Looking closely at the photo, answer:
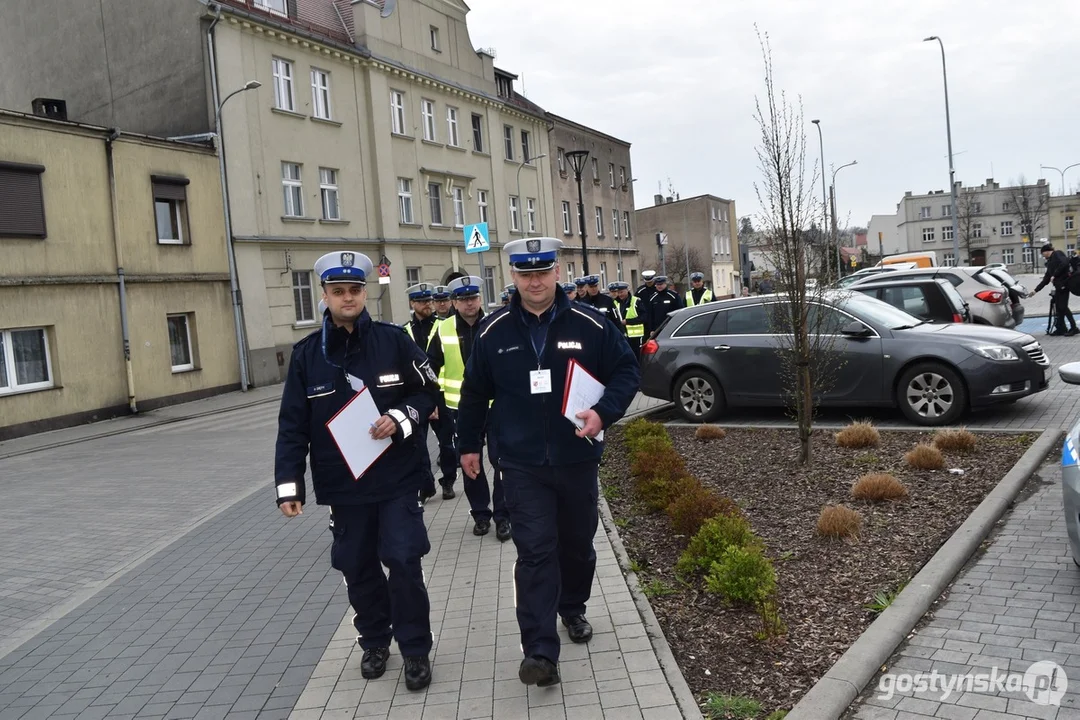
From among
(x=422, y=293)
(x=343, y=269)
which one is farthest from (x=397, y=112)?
(x=343, y=269)

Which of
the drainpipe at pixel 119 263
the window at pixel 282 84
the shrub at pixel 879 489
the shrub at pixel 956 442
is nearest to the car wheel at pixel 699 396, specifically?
the shrub at pixel 956 442

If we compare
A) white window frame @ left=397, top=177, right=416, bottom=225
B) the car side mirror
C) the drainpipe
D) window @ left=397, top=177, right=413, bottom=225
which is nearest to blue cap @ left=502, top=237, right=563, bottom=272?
the car side mirror

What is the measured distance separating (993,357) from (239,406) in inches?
636

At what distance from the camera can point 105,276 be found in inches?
770

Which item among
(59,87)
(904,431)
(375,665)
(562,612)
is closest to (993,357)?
(904,431)

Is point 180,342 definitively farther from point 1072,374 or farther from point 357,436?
point 1072,374

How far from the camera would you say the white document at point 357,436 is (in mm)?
4148

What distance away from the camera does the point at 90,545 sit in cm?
788

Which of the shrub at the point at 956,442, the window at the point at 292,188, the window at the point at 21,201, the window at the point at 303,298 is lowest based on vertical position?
the shrub at the point at 956,442

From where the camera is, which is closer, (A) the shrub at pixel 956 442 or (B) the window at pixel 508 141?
(A) the shrub at pixel 956 442

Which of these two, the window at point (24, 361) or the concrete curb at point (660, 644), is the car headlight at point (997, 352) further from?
the window at point (24, 361)

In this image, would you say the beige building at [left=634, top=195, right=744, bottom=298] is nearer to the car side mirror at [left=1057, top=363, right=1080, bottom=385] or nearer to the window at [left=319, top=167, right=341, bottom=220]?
the window at [left=319, top=167, right=341, bottom=220]

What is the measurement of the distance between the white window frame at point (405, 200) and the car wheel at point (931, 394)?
2359 cm

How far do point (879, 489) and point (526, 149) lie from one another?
36.7m
